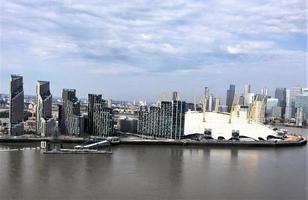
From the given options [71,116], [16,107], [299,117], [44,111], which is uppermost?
[16,107]

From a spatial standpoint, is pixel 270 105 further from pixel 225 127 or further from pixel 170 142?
pixel 170 142

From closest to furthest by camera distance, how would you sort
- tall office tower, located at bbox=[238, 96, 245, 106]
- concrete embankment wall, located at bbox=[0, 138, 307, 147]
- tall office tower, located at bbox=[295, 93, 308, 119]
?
1. concrete embankment wall, located at bbox=[0, 138, 307, 147]
2. tall office tower, located at bbox=[295, 93, 308, 119]
3. tall office tower, located at bbox=[238, 96, 245, 106]

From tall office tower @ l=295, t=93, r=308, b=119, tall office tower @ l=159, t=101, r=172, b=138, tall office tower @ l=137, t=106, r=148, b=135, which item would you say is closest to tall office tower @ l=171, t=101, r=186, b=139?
tall office tower @ l=159, t=101, r=172, b=138

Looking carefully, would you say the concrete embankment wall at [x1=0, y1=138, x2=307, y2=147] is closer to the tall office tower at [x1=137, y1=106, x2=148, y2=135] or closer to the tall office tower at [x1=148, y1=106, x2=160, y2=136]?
the tall office tower at [x1=148, y1=106, x2=160, y2=136]

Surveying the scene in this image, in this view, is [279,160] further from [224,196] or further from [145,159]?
[224,196]

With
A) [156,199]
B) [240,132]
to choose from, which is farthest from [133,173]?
[240,132]

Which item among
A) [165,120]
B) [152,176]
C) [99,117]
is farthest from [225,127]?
[152,176]

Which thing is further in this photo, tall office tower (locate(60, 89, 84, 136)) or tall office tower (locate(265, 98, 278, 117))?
tall office tower (locate(265, 98, 278, 117))
